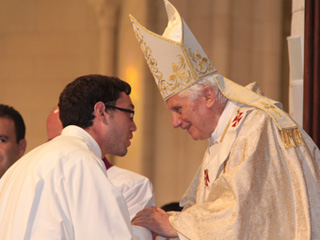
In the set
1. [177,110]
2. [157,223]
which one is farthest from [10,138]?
[157,223]

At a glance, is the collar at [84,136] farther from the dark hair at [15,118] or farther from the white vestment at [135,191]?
Result: the dark hair at [15,118]

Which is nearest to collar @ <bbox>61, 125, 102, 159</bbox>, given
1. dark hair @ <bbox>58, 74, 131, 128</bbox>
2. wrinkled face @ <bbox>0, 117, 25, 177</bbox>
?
dark hair @ <bbox>58, 74, 131, 128</bbox>

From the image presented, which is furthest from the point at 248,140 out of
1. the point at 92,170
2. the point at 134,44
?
the point at 134,44

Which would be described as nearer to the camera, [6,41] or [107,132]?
[107,132]

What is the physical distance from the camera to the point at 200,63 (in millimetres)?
4211

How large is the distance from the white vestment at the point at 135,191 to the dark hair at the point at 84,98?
55.8 inches

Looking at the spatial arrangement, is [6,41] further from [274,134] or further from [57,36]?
[274,134]

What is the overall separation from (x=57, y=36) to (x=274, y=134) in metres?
6.28

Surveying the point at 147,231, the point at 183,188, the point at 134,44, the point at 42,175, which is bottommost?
the point at 183,188

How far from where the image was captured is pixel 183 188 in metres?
7.61

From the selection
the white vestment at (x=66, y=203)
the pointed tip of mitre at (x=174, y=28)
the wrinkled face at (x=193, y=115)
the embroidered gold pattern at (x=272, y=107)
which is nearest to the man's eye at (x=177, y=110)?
the wrinkled face at (x=193, y=115)

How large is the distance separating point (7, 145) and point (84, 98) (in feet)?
5.95

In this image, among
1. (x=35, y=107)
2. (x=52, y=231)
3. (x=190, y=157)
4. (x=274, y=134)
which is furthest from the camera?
(x=35, y=107)

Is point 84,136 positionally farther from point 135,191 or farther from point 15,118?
point 15,118
